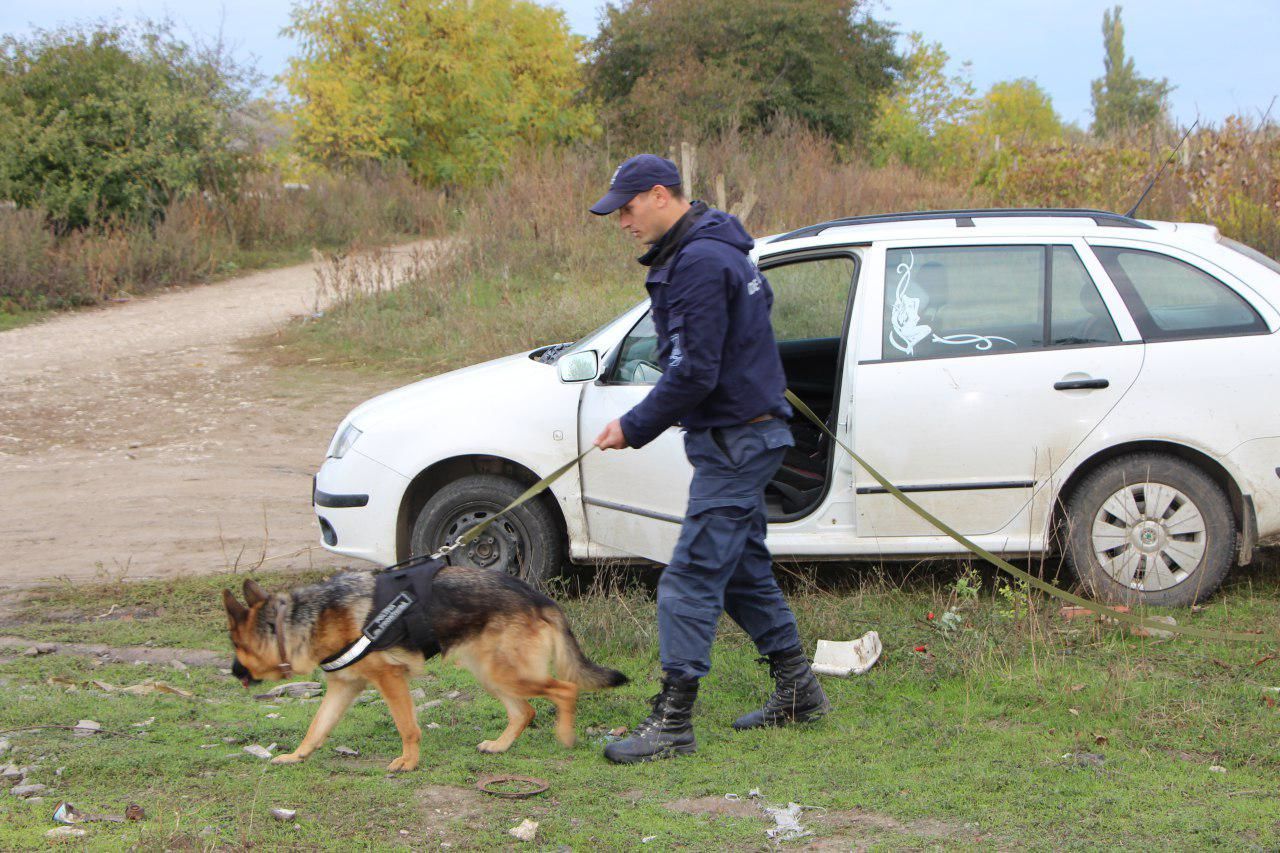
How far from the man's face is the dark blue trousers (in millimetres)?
679

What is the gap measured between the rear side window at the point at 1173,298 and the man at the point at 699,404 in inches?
81.5

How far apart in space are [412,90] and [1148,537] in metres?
28.5

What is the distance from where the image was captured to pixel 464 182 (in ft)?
101

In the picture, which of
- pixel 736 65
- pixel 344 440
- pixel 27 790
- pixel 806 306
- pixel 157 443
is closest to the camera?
pixel 27 790

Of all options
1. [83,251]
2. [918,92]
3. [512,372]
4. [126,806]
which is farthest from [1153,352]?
[918,92]

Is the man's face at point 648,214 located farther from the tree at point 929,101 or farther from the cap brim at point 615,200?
the tree at point 929,101

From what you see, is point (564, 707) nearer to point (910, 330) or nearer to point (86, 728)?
point (86, 728)

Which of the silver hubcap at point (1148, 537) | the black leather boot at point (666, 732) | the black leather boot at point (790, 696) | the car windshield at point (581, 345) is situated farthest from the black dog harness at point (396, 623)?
the silver hubcap at point (1148, 537)

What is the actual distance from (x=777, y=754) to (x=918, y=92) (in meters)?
41.5

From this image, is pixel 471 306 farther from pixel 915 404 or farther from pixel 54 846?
pixel 54 846

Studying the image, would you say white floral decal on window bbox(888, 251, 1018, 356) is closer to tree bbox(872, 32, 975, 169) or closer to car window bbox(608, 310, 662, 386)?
car window bbox(608, 310, 662, 386)

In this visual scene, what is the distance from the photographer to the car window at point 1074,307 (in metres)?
5.17

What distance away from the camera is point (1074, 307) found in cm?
522

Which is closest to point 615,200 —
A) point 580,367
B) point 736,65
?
point 580,367
